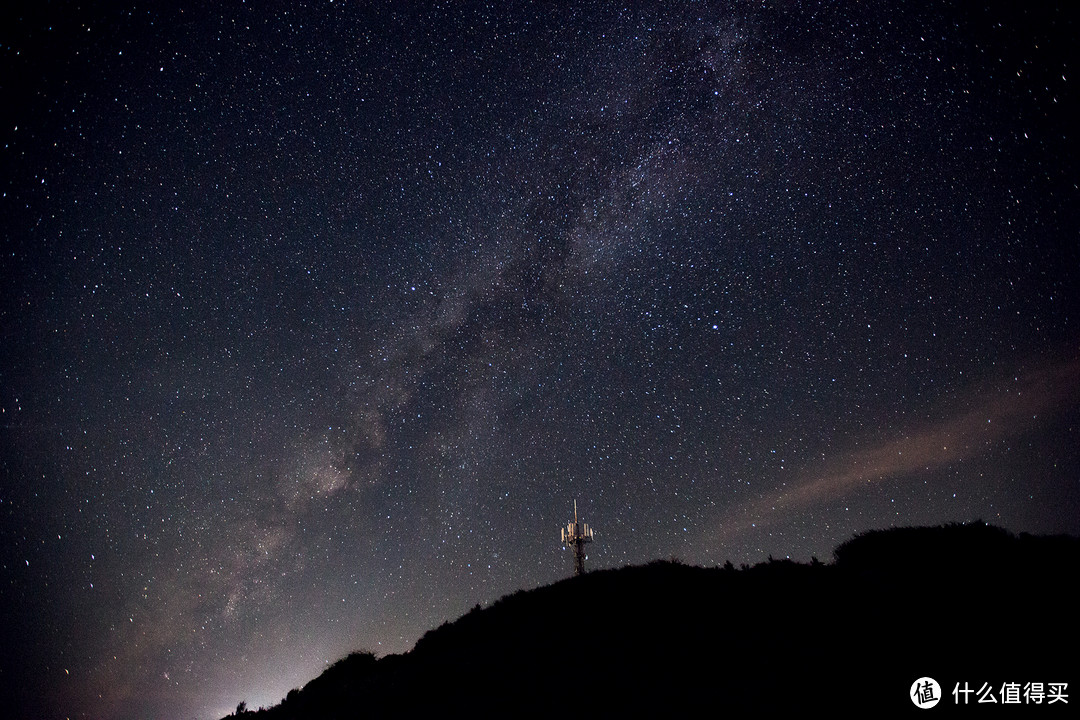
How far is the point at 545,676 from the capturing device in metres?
7.34

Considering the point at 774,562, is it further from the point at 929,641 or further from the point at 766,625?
the point at 929,641

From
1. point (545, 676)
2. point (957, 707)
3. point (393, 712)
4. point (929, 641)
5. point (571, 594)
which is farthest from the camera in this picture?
point (571, 594)

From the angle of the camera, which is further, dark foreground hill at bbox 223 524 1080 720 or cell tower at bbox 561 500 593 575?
cell tower at bbox 561 500 593 575

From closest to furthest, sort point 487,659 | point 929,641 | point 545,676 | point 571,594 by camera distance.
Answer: point 929,641 → point 545,676 → point 487,659 → point 571,594

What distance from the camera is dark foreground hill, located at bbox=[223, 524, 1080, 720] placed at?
5781 mm

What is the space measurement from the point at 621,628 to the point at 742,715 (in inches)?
116

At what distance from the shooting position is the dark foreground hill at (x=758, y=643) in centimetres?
578

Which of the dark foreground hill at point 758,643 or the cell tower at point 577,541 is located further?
the cell tower at point 577,541

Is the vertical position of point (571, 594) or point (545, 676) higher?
point (571, 594)

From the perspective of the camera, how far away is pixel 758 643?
7.04 metres

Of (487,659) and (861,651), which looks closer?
(861,651)

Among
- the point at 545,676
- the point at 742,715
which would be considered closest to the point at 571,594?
the point at 545,676

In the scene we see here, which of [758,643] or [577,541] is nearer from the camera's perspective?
[758,643]

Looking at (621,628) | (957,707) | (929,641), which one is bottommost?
(957,707)
